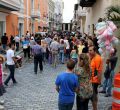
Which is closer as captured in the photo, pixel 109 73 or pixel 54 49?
pixel 109 73

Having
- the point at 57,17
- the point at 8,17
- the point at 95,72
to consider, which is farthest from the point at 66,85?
the point at 57,17

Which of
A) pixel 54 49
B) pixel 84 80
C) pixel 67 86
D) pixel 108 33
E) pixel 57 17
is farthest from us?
pixel 57 17

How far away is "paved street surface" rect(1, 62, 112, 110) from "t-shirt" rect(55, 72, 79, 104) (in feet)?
9.41

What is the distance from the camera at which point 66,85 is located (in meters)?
6.63

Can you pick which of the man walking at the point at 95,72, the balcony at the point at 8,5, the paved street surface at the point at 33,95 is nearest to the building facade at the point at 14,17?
the balcony at the point at 8,5

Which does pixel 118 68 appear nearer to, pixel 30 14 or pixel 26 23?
pixel 26 23

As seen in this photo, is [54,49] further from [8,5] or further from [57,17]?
[57,17]

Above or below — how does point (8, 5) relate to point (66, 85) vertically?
above

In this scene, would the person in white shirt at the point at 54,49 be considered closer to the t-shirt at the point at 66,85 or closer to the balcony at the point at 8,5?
the balcony at the point at 8,5

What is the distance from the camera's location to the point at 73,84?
6695 mm

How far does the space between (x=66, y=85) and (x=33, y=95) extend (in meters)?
4.76

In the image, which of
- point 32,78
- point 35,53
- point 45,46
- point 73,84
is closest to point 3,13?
point 45,46

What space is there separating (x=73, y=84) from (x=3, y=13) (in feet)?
83.0

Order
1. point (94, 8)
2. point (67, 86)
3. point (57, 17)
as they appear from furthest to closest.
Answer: point (57, 17) < point (94, 8) < point (67, 86)
